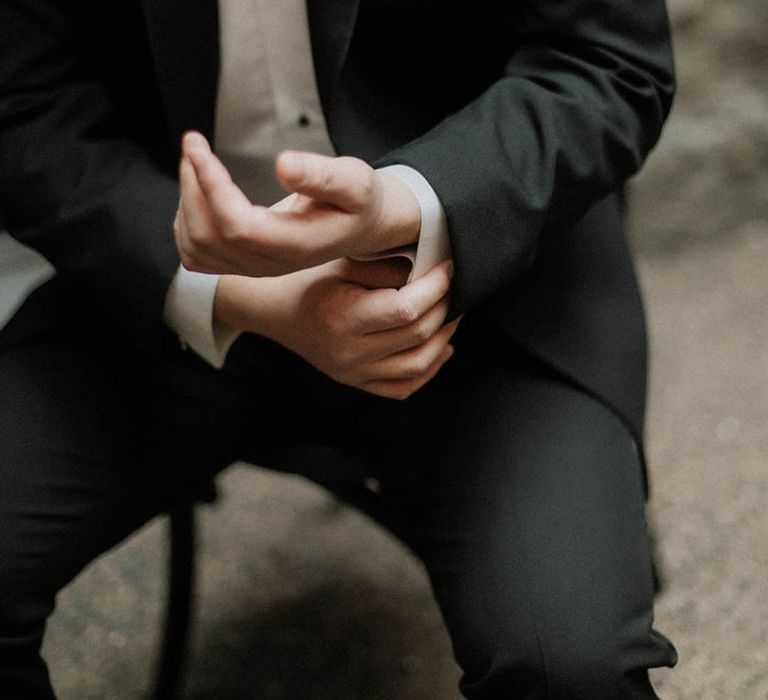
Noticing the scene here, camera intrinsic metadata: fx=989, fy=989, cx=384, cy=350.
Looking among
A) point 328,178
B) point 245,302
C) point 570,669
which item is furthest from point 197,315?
point 570,669

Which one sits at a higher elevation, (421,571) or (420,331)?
(420,331)

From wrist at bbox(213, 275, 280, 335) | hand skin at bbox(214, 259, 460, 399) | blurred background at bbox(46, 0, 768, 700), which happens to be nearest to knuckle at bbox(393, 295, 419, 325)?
hand skin at bbox(214, 259, 460, 399)

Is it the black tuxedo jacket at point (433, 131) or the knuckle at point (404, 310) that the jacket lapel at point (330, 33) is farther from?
the knuckle at point (404, 310)

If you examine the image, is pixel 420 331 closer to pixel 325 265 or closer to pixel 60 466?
pixel 325 265

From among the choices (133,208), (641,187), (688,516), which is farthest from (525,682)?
(641,187)

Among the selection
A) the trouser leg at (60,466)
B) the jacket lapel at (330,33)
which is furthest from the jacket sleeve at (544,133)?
the trouser leg at (60,466)

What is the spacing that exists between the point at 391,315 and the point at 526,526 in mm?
209

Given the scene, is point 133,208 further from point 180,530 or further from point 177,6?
point 180,530

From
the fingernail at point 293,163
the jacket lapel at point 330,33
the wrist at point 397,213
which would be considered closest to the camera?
the fingernail at point 293,163

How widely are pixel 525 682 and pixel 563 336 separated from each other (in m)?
0.31

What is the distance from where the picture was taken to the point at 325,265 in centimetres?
81

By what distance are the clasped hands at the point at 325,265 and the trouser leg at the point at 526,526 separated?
0.32 feet

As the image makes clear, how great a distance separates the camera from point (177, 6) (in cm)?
86

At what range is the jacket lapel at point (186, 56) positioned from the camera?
859 millimetres
